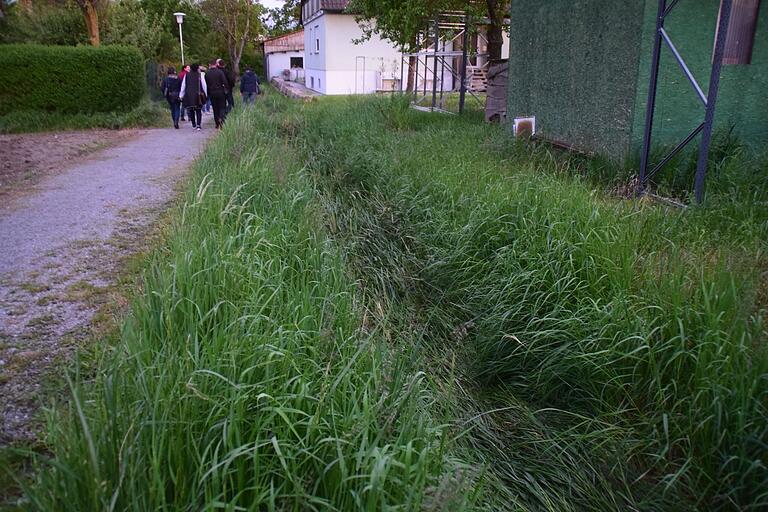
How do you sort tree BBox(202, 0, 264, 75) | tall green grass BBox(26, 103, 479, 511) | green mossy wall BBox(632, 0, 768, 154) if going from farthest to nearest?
tree BBox(202, 0, 264, 75)
green mossy wall BBox(632, 0, 768, 154)
tall green grass BBox(26, 103, 479, 511)

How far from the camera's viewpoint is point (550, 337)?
380 centimetres

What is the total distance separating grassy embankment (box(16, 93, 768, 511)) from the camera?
210 cm

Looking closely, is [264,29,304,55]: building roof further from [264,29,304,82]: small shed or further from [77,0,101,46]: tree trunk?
[77,0,101,46]: tree trunk

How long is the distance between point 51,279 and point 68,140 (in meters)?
9.99

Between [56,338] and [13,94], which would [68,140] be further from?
[56,338]

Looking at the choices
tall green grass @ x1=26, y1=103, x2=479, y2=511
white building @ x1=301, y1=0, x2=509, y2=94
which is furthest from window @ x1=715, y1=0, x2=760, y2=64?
white building @ x1=301, y1=0, x2=509, y2=94

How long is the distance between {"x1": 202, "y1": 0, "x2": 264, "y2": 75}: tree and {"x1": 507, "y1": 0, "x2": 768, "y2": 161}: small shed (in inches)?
1712

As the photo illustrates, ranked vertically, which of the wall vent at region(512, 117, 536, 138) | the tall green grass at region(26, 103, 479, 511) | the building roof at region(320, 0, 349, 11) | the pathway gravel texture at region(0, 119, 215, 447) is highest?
the building roof at region(320, 0, 349, 11)

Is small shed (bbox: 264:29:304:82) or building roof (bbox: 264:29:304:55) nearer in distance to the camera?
small shed (bbox: 264:29:304:82)

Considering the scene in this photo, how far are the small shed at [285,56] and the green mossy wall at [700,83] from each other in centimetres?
4178

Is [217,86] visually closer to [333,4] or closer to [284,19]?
[333,4]

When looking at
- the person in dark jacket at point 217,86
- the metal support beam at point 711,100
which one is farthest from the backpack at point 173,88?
the metal support beam at point 711,100

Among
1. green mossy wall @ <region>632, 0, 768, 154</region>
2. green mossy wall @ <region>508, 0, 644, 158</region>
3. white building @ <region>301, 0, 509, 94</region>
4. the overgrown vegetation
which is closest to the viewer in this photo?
green mossy wall @ <region>632, 0, 768, 154</region>

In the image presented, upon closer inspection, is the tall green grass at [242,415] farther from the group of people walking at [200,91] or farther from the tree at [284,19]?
the tree at [284,19]
